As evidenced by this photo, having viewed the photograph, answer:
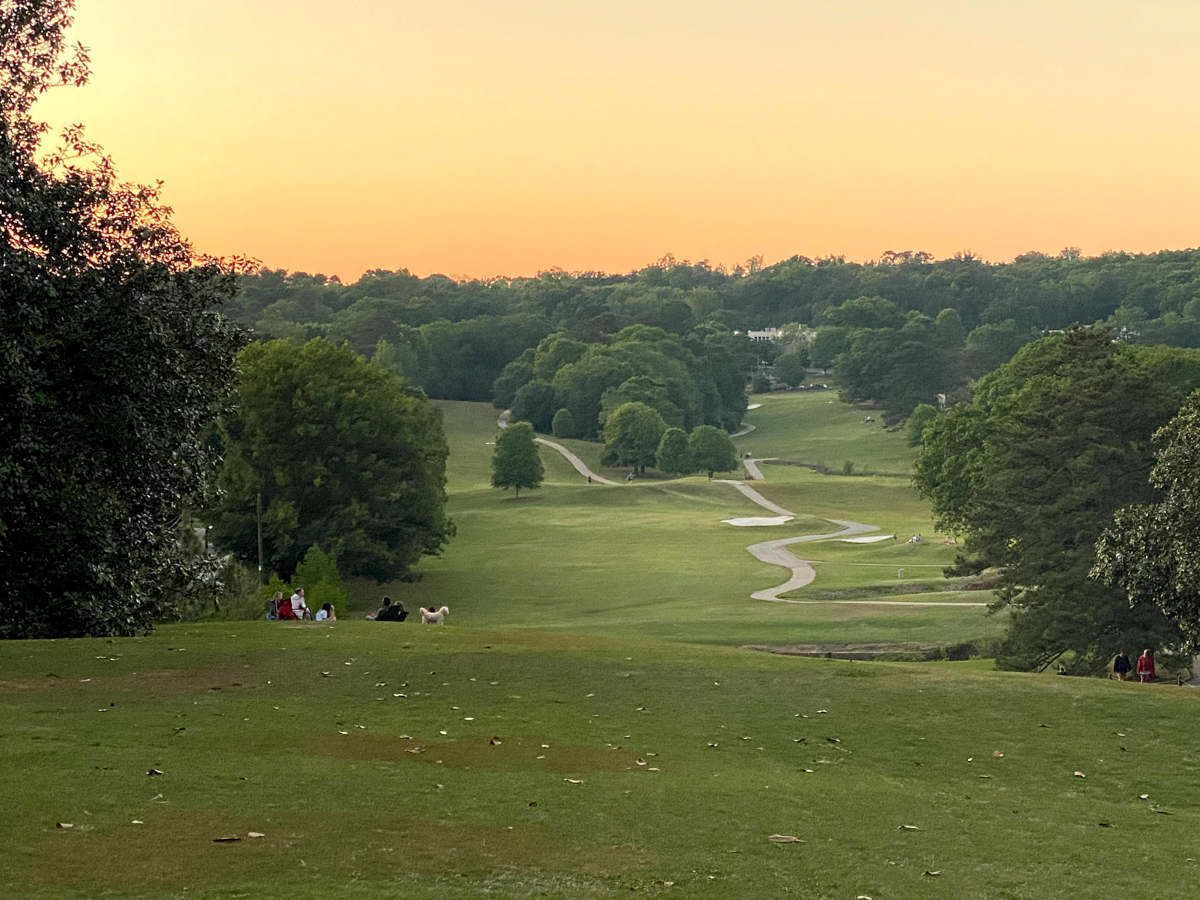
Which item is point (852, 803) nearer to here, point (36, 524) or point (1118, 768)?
point (1118, 768)

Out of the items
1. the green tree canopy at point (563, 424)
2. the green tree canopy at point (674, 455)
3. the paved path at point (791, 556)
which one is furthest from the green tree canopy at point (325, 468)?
the green tree canopy at point (563, 424)

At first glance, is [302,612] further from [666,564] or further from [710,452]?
[710,452]

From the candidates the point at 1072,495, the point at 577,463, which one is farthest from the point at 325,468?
the point at 577,463

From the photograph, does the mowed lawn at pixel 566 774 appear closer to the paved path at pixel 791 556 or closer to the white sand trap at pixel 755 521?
the paved path at pixel 791 556

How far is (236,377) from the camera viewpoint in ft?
94.6

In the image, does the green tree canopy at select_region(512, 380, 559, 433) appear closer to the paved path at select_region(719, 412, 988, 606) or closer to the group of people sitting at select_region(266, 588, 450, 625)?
the paved path at select_region(719, 412, 988, 606)

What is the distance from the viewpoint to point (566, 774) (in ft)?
49.9

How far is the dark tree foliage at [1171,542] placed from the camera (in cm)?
3372

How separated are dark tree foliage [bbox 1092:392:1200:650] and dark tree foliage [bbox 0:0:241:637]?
2335 cm

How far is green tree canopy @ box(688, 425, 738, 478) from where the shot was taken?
411 feet

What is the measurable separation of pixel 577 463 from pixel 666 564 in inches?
2379

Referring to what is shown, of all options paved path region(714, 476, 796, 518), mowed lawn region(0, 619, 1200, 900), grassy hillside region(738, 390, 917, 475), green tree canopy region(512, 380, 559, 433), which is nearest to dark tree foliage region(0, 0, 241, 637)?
mowed lawn region(0, 619, 1200, 900)

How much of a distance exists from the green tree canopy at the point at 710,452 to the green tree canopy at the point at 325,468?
54832 mm

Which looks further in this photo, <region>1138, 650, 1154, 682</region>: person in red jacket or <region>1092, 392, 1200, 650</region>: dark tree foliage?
<region>1138, 650, 1154, 682</region>: person in red jacket
